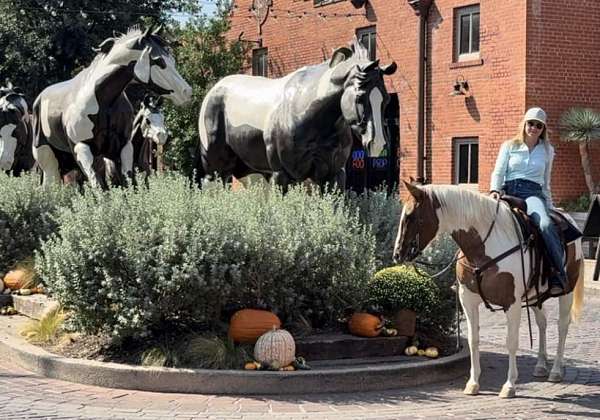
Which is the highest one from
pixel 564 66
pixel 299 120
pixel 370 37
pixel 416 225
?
pixel 370 37

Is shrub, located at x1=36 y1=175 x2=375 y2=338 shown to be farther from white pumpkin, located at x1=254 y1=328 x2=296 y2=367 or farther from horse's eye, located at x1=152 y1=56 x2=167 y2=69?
horse's eye, located at x1=152 y1=56 x2=167 y2=69

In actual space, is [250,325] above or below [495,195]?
below

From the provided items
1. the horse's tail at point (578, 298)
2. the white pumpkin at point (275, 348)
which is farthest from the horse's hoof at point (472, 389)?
the white pumpkin at point (275, 348)

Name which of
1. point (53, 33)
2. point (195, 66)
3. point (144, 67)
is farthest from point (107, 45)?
point (53, 33)

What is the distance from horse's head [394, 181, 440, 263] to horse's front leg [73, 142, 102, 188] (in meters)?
5.58

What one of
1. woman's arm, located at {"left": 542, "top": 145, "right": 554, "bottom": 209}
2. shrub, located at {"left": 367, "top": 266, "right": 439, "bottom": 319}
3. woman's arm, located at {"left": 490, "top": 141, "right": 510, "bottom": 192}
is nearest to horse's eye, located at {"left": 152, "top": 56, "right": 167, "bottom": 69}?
shrub, located at {"left": 367, "top": 266, "right": 439, "bottom": 319}

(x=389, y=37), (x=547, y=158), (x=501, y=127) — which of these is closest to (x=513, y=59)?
(x=501, y=127)

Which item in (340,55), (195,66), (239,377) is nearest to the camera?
(239,377)

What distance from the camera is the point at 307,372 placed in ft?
25.0

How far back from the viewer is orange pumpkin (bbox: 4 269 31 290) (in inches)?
441

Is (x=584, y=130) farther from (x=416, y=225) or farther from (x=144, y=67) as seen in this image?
(x=416, y=225)

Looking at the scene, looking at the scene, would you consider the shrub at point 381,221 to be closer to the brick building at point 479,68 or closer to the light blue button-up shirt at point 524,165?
the light blue button-up shirt at point 524,165

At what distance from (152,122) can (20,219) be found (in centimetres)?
297

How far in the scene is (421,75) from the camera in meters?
23.0
